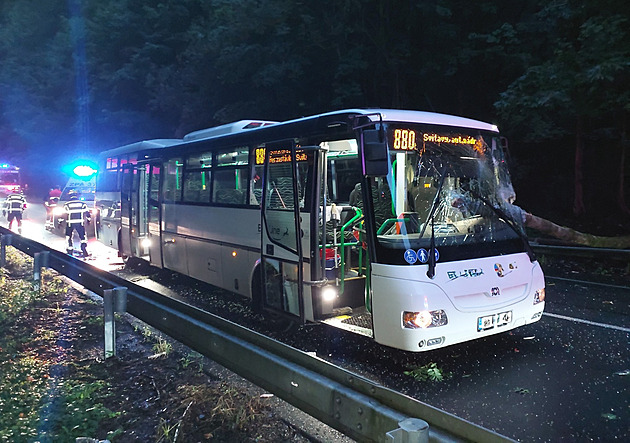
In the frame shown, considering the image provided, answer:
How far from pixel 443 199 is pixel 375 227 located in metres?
0.88

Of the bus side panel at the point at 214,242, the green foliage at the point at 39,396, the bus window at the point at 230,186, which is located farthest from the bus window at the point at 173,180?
the green foliage at the point at 39,396

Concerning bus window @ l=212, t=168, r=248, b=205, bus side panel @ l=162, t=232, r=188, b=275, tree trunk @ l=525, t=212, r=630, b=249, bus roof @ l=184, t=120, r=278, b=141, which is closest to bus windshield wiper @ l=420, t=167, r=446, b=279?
bus window @ l=212, t=168, r=248, b=205

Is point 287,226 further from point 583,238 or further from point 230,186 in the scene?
point 583,238

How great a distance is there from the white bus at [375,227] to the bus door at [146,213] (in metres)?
2.49

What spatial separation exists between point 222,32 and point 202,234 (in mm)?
15111

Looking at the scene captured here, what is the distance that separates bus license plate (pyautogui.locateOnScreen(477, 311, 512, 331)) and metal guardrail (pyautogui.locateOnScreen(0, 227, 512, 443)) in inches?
123

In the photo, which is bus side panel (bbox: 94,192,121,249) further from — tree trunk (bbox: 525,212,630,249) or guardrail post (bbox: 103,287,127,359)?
tree trunk (bbox: 525,212,630,249)

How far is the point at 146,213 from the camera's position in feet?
41.6

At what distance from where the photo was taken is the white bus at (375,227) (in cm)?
566

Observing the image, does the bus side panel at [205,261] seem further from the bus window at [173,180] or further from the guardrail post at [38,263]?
the guardrail post at [38,263]

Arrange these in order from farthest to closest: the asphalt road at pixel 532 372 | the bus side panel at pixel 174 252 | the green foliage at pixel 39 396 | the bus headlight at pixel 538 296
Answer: the bus side panel at pixel 174 252 → the bus headlight at pixel 538 296 → the asphalt road at pixel 532 372 → the green foliage at pixel 39 396

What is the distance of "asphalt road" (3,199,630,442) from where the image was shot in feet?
15.7

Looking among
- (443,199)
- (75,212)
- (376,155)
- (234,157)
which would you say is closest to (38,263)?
(234,157)

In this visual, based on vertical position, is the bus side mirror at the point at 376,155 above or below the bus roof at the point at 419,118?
below
